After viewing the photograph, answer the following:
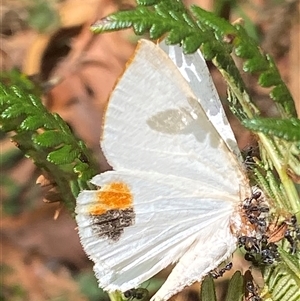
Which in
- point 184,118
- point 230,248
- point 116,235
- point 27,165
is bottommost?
point 230,248

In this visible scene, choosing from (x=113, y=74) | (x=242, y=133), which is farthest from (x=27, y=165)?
(x=242, y=133)

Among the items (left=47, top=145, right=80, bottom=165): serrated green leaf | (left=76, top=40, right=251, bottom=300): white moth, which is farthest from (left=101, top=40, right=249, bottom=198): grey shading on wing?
(left=47, top=145, right=80, bottom=165): serrated green leaf

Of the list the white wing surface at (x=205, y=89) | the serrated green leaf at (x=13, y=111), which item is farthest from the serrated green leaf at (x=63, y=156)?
the white wing surface at (x=205, y=89)

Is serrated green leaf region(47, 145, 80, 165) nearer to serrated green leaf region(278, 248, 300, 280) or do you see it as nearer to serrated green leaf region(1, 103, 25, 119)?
serrated green leaf region(1, 103, 25, 119)

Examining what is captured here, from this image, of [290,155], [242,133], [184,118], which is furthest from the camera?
[242,133]

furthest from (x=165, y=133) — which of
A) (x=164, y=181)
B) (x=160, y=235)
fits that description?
(x=160, y=235)

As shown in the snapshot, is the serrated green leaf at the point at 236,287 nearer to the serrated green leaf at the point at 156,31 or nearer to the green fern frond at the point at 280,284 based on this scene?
the green fern frond at the point at 280,284

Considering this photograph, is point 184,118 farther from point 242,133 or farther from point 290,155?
point 242,133
